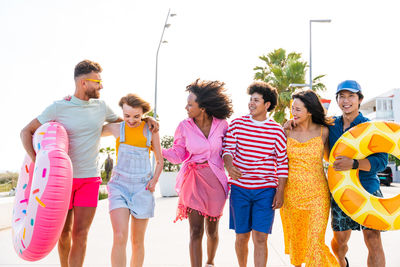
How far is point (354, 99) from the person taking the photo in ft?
12.9

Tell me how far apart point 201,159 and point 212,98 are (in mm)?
682

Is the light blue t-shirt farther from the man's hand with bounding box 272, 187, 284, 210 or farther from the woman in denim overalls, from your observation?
the man's hand with bounding box 272, 187, 284, 210

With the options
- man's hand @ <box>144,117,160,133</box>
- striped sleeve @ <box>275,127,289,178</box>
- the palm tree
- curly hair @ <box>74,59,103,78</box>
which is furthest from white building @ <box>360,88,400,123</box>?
curly hair @ <box>74,59,103,78</box>

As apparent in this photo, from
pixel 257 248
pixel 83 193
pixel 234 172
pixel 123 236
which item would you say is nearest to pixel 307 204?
pixel 257 248

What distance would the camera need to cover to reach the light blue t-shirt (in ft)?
11.9

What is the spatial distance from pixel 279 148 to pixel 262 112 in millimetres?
438

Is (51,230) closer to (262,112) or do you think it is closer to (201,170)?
(201,170)

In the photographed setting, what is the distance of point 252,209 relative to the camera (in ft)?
12.5

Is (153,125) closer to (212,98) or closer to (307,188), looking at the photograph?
(212,98)

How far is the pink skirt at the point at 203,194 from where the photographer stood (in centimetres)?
395

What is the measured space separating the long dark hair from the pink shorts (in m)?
2.32

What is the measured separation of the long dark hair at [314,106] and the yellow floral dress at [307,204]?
24 cm

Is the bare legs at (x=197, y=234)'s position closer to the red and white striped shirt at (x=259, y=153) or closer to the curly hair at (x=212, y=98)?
the red and white striped shirt at (x=259, y=153)

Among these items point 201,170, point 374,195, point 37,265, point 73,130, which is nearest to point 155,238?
point 37,265
